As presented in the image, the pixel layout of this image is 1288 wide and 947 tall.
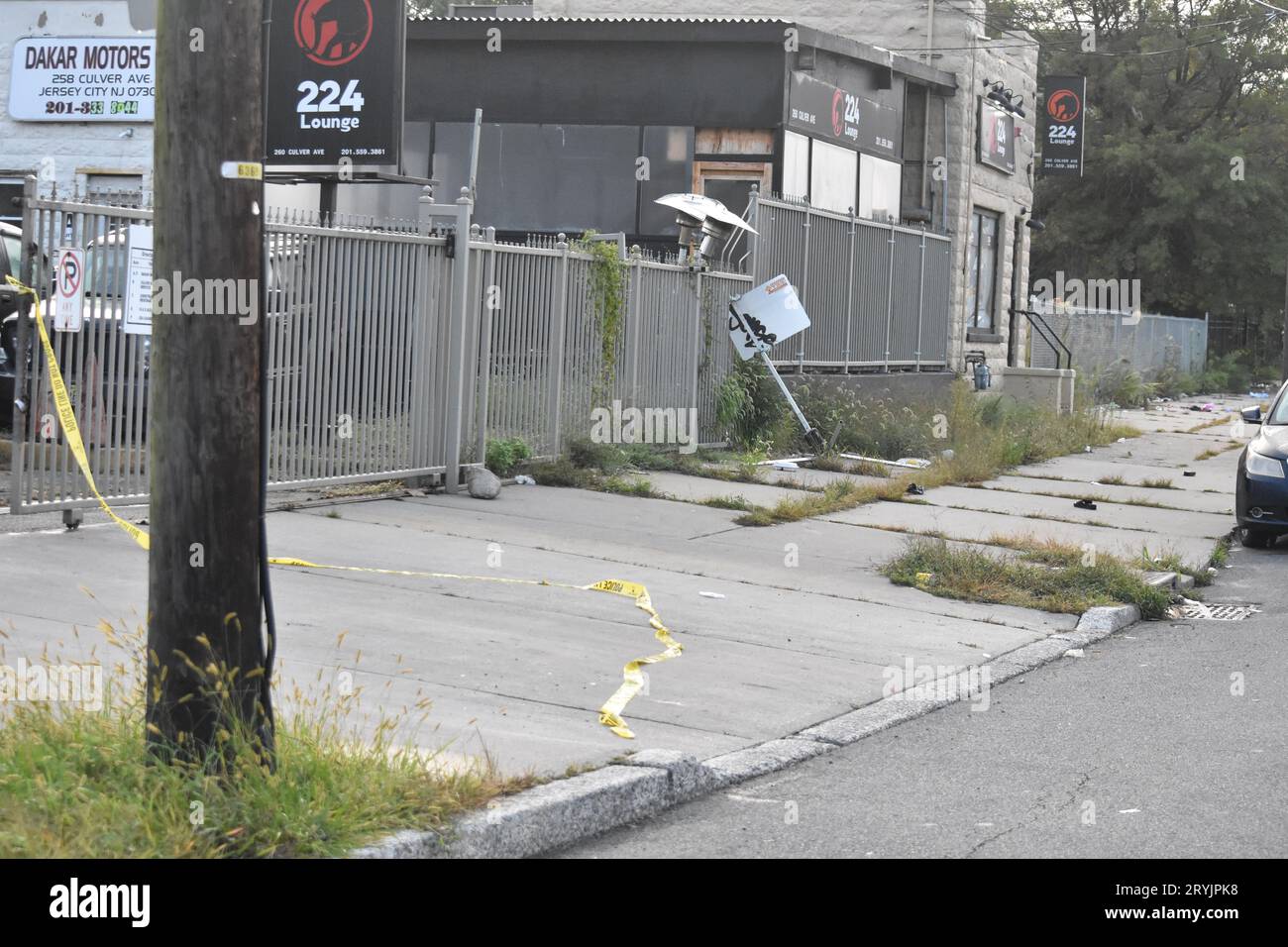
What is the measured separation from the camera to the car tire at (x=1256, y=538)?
1361 cm

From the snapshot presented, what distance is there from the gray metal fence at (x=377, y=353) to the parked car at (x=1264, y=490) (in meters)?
5.80

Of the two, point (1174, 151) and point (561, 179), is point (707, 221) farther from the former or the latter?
point (1174, 151)

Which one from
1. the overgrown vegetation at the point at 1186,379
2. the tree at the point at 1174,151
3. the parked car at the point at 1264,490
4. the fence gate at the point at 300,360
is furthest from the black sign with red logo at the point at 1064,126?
the tree at the point at 1174,151

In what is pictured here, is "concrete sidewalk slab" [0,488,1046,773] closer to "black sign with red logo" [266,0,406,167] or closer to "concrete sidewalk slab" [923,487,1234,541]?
"concrete sidewalk slab" [923,487,1234,541]

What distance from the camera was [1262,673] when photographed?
8508 millimetres

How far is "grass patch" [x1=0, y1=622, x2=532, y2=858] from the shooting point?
14.4ft

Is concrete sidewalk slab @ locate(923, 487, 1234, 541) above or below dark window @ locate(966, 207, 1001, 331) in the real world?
below

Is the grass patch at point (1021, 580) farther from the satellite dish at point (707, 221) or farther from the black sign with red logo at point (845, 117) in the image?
the black sign with red logo at point (845, 117)

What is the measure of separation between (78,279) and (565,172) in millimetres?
14091

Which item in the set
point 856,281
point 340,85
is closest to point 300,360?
point 340,85

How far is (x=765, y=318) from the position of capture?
1838cm

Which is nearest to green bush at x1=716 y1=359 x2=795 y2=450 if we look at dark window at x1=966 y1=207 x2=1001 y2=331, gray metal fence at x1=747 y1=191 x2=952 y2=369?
gray metal fence at x1=747 y1=191 x2=952 y2=369

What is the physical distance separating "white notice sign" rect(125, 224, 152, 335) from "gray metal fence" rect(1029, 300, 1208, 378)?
79.0 feet
